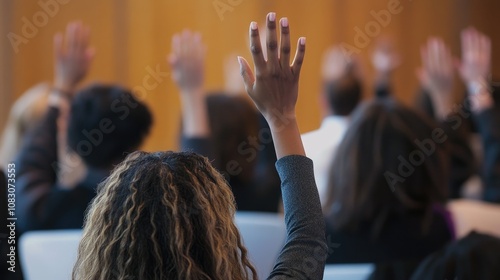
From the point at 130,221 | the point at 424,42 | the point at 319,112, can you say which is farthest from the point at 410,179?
the point at 424,42

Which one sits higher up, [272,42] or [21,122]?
[272,42]

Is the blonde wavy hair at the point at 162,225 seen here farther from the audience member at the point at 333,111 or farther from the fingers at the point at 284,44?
the audience member at the point at 333,111

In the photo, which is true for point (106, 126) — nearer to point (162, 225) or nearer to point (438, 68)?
point (162, 225)

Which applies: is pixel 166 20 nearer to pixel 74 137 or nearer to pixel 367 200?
pixel 74 137

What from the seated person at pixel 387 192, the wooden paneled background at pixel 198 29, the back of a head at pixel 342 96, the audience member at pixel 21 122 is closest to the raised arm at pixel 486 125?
the back of a head at pixel 342 96

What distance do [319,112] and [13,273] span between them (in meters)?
4.33

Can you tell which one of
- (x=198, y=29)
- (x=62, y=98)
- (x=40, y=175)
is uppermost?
(x=198, y=29)

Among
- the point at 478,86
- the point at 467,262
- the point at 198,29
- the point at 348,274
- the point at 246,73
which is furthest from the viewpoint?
the point at 198,29

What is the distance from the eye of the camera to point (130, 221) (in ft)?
3.71

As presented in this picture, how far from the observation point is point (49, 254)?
2.18 metres

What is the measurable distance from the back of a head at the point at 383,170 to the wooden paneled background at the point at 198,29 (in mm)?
3072

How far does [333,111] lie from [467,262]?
211 centimetres

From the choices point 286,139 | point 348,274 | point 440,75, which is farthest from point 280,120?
point 440,75

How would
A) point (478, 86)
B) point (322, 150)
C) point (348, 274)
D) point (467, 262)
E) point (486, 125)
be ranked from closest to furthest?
point (467, 262), point (348, 274), point (322, 150), point (486, 125), point (478, 86)
